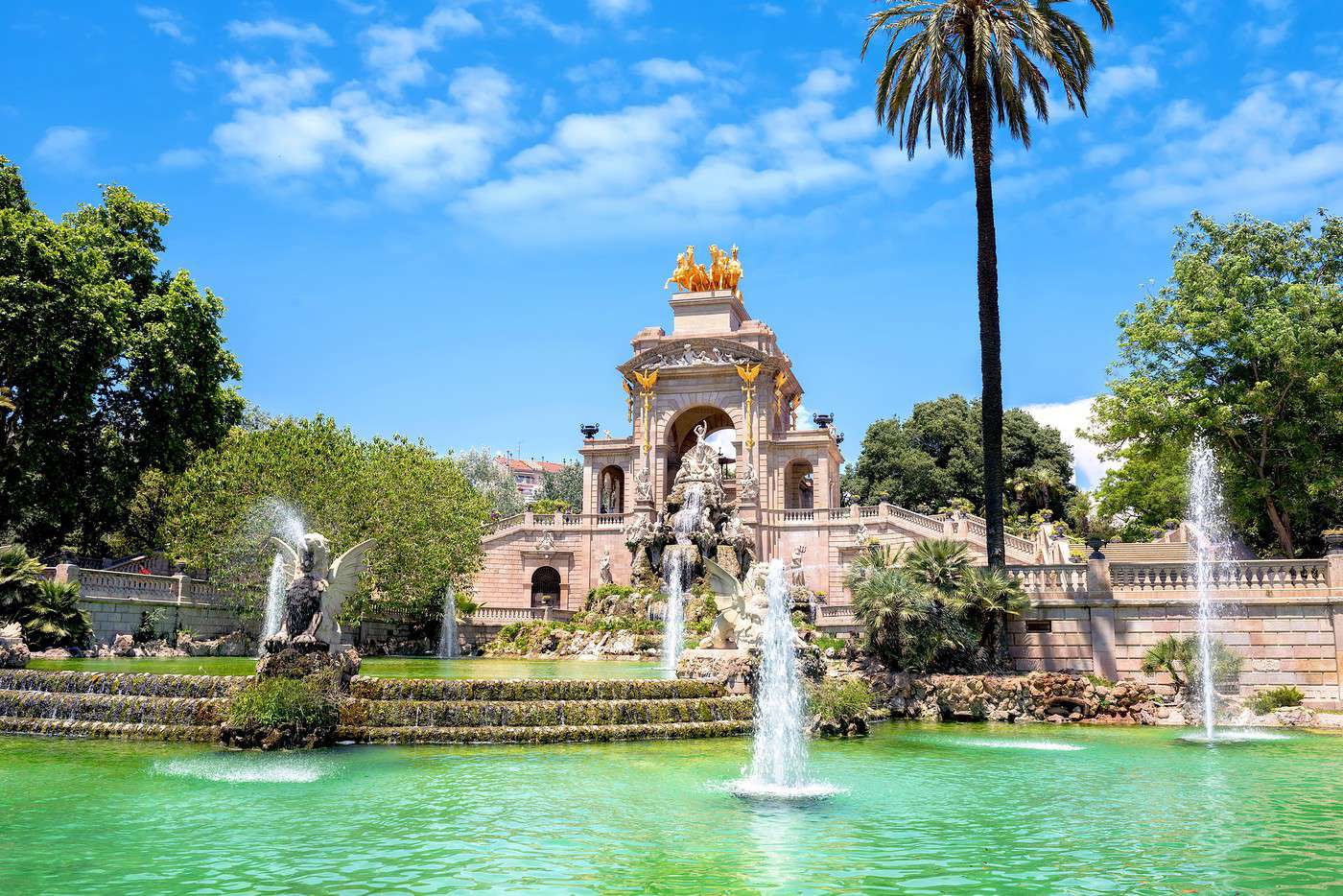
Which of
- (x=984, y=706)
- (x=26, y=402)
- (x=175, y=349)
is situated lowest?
(x=984, y=706)

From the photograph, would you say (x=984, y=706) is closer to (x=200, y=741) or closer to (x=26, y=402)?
(x=200, y=741)

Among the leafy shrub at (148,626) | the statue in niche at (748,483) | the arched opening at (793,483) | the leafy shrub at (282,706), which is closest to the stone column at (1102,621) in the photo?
the leafy shrub at (282,706)

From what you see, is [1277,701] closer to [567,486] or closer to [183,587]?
[183,587]

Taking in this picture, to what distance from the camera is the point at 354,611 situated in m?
37.3

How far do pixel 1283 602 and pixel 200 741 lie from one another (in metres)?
21.9

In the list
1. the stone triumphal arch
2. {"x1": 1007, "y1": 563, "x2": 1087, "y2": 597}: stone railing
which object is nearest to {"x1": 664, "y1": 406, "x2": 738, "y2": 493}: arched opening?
the stone triumphal arch

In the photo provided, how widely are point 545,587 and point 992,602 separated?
37841 mm

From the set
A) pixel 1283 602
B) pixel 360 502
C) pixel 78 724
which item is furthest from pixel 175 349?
pixel 1283 602

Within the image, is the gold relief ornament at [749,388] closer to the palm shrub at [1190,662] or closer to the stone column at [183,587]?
the stone column at [183,587]

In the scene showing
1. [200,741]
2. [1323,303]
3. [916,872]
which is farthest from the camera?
[1323,303]

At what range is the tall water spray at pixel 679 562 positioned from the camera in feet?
133

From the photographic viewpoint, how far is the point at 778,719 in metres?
14.5

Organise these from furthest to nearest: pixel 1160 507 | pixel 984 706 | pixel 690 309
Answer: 1. pixel 690 309
2. pixel 1160 507
3. pixel 984 706

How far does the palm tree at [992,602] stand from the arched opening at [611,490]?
37323mm
